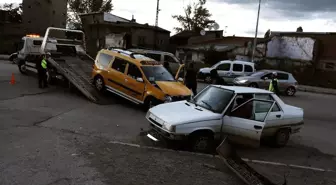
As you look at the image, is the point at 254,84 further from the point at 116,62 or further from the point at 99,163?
the point at 99,163

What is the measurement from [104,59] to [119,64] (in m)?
1.07

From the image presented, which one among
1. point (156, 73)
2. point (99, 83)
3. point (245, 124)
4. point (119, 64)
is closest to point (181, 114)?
point (245, 124)

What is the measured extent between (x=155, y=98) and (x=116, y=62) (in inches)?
105

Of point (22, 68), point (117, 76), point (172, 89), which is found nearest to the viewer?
point (172, 89)

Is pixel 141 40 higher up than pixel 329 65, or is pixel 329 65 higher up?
pixel 141 40

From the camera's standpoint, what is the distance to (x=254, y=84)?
65.3 ft

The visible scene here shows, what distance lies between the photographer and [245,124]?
24.6ft

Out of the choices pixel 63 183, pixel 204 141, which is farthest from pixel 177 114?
pixel 63 183

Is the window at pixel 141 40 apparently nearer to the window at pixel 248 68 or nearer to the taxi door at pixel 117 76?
the window at pixel 248 68

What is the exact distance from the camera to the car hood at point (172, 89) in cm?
1077

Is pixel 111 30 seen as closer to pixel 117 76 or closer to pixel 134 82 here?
pixel 117 76

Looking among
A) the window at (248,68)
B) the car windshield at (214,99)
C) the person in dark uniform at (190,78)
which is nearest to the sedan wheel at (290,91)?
the window at (248,68)

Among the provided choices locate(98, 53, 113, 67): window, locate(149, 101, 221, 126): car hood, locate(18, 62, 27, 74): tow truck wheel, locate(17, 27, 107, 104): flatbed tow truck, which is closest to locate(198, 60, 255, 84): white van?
locate(17, 27, 107, 104): flatbed tow truck

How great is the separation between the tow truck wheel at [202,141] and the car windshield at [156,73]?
15.0 feet
